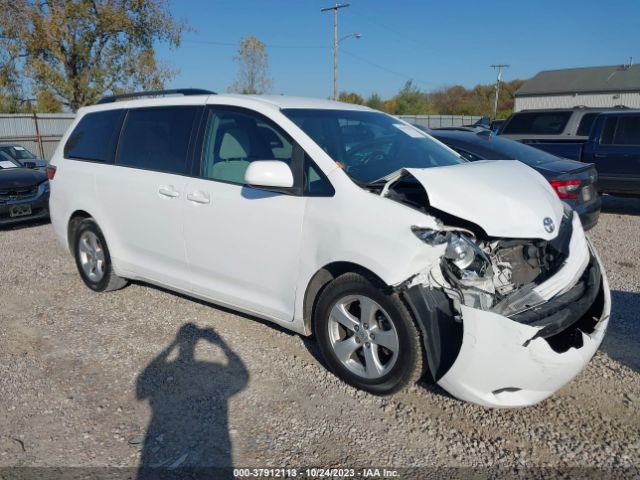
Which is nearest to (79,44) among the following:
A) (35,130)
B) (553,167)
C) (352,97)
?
(35,130)

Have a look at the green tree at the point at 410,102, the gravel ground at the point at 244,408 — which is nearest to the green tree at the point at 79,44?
the gravel ground at the point at 244,408

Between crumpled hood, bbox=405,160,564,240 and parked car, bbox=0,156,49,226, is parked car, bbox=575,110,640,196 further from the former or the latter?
parked car, bbox=0,156,49,226

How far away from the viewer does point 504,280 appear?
10.5ft

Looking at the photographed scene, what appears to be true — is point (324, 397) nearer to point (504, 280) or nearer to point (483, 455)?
point (483, 455)

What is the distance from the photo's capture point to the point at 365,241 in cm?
314

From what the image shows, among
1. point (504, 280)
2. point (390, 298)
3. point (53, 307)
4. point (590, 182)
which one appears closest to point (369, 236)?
point (390, 298)

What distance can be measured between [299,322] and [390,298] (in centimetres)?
81

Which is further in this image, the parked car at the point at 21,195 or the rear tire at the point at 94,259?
the parked car at the point at 21,195

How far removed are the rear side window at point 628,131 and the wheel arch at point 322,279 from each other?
298 inches

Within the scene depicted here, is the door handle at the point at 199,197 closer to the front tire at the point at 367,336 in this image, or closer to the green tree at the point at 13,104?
the front tire at the point at 367,336

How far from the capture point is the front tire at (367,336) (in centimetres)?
307

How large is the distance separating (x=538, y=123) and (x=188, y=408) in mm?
9151

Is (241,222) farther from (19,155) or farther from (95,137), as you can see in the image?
(19,155)

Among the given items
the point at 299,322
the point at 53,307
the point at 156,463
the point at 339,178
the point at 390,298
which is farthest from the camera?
the point at 53,307
